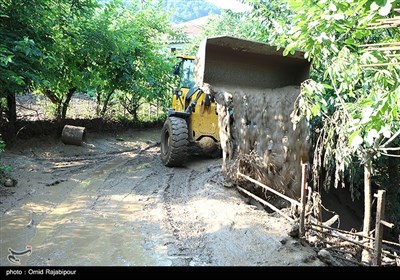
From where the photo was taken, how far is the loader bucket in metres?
6.21

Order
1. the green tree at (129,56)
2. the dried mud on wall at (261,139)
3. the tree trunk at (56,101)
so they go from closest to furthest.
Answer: the dried mud on wall at (261,139) < the green tree at (129,56) < the tree trunk at (56,101)

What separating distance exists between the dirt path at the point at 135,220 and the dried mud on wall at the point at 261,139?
1.70 ft

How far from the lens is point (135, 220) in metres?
4.79

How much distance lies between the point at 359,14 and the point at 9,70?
5.26 metres

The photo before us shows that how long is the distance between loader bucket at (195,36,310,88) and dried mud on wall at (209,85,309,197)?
57 cm

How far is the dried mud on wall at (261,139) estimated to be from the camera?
5.77 metres

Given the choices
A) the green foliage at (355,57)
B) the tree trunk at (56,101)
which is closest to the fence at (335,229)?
the green foliage at (355,57)

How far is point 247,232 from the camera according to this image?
13.9ft

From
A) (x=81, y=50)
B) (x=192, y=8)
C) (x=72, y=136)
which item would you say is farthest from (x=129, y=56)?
(x=192, y=8)

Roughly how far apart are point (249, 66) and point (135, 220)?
346cm

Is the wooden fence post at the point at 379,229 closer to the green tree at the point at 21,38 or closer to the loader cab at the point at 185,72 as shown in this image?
the green tree at the point at 21,38

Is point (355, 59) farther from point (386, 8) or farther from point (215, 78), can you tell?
point (215, 78)

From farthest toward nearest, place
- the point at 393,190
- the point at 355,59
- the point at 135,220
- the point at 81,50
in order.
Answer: the point at 81,50 < the point at 393,190 < the point at 135,220 < the point at 355,59

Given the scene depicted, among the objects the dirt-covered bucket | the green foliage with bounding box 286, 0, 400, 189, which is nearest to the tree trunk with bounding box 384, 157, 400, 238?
the dirt-covered bucket
